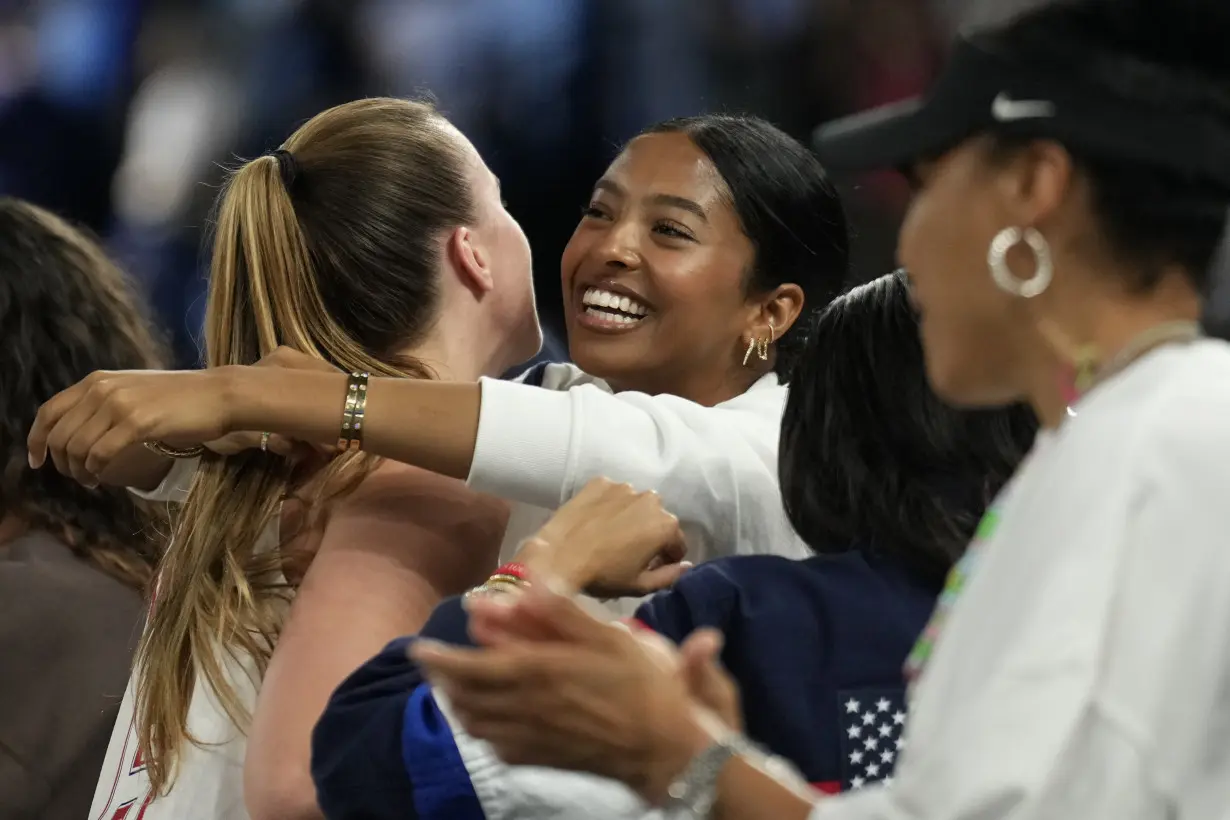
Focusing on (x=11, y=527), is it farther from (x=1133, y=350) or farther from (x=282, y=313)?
(x=1133, y=350)

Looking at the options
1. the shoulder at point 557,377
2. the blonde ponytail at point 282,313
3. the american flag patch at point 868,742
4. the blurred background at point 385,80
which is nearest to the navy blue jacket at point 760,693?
the american flag patch at point 868,742

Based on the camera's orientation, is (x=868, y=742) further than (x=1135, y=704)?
Yes

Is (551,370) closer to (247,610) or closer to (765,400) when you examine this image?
(765,400)

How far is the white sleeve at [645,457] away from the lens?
160 centimetres

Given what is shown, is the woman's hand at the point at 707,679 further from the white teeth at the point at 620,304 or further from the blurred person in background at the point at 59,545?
the blurred person in background at the point at 59,545

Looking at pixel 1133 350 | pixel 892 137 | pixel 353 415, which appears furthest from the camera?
pixel 353 415

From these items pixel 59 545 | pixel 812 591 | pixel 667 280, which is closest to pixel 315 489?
pixel 667 280

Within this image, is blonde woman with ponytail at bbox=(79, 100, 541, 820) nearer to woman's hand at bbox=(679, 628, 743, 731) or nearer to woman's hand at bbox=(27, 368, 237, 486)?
woman's hand at bbox=(27, 368, 237, 486)

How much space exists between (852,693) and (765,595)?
10cm

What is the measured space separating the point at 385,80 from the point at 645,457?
2.30m

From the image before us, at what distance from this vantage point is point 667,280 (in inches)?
77.6

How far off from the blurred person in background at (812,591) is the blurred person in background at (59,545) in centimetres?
95

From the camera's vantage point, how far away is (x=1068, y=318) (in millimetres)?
934

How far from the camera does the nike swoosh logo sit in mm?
924
